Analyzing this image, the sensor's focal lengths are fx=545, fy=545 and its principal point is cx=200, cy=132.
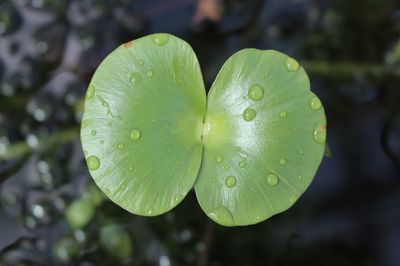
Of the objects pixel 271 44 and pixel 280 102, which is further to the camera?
pixel 271 44

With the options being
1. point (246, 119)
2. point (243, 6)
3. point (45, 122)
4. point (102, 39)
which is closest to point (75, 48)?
point (102, 39)

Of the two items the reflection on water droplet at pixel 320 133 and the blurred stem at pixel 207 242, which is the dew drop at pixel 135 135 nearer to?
the reflection on water droplet at pixel 320 133

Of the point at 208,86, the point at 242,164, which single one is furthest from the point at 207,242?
the point at 242,164

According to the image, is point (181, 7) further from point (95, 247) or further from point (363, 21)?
point (95, 247)

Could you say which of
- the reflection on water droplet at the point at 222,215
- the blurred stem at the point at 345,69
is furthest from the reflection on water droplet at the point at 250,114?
the blurred stem at the point at 345,69

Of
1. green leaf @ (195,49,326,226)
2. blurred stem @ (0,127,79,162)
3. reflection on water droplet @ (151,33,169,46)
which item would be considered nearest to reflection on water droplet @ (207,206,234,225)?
green leaf @ (195,49,326,226)

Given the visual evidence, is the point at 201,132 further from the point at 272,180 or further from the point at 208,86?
the point at 208,86

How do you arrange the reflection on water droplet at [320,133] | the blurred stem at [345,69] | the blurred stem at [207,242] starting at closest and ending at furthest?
the reflection on water droplet at [320,133] → the blurred stem at [207,242] → the blurred stem at [345,69]

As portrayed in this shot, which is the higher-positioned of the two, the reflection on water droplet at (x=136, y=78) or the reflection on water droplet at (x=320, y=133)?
the reflection on water droplet at (x=136, y=78)
